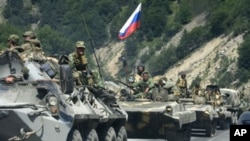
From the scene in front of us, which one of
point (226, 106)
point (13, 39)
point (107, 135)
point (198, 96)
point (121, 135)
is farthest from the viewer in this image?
point (226, 106)

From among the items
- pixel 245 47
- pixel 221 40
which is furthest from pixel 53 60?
pixel 221 40

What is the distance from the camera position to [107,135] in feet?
76.4

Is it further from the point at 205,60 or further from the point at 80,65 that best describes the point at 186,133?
the point at 205,60

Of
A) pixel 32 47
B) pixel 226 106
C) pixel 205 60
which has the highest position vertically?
pixel 205 60

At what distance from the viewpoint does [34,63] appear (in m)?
21.6

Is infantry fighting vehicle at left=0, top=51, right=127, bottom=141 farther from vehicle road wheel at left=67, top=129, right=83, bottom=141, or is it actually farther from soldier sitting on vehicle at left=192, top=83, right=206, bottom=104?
soldier sitting on vehicle at left=192, top=83, right=206, bottom=104

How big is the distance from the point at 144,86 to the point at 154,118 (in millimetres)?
1536

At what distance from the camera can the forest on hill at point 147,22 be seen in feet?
319

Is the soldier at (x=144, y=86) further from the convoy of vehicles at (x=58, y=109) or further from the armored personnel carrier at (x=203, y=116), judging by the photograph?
the armored personnel carrier at (x=203, y=116)

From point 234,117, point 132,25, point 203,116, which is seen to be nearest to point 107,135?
point 203,116

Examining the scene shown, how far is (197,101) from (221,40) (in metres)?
59.1

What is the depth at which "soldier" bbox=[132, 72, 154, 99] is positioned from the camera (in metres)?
29.5

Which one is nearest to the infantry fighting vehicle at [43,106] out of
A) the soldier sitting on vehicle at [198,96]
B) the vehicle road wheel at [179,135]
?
the vehicle road wheel at [179,135]

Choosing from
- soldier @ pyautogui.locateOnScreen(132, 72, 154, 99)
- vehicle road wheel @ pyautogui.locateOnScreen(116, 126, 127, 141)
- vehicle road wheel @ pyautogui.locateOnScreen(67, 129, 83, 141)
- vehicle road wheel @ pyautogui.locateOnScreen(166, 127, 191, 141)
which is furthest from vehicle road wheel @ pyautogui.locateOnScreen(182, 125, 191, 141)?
vehicle road wheel @ pyautogui.locateOnScreen(67, 129, 83, 141)
